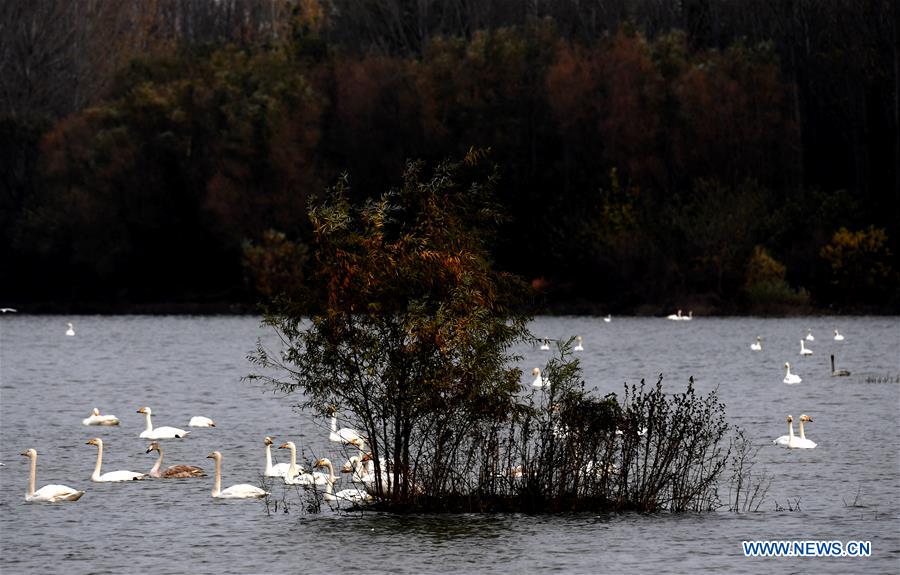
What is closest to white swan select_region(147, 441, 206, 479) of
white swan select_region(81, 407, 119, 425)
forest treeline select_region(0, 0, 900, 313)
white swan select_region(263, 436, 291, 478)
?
white swan select_region(263, 436, 291, 478)

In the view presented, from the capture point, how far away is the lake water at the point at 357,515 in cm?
2353

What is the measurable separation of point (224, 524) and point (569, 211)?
7738 cm

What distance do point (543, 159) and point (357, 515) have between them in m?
79.8

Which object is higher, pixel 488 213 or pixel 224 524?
pixel 488 213

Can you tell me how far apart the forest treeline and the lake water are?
27.7m

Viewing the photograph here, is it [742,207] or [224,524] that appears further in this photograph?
[742,207]

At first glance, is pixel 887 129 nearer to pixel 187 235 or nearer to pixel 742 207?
pixel 742 207

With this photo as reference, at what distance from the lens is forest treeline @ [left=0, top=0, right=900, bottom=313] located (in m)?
97.6

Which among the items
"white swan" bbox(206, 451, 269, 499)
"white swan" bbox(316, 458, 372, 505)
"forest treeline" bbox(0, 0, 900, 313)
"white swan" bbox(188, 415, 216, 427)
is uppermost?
"forest treeline" bbox(0, 0, 900, 313)

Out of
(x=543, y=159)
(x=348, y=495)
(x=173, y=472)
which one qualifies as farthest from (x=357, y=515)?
(x=543, y=159)

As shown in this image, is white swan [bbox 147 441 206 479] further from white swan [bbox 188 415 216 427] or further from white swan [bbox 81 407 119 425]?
white swan [bbox 81 407 119 425]

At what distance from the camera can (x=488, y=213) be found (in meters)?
26.7

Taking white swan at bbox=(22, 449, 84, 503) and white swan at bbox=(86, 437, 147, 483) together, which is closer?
white swan at bbox=(22, 449, 84, 503)

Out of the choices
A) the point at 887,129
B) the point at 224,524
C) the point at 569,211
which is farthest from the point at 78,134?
the point at 224,524
